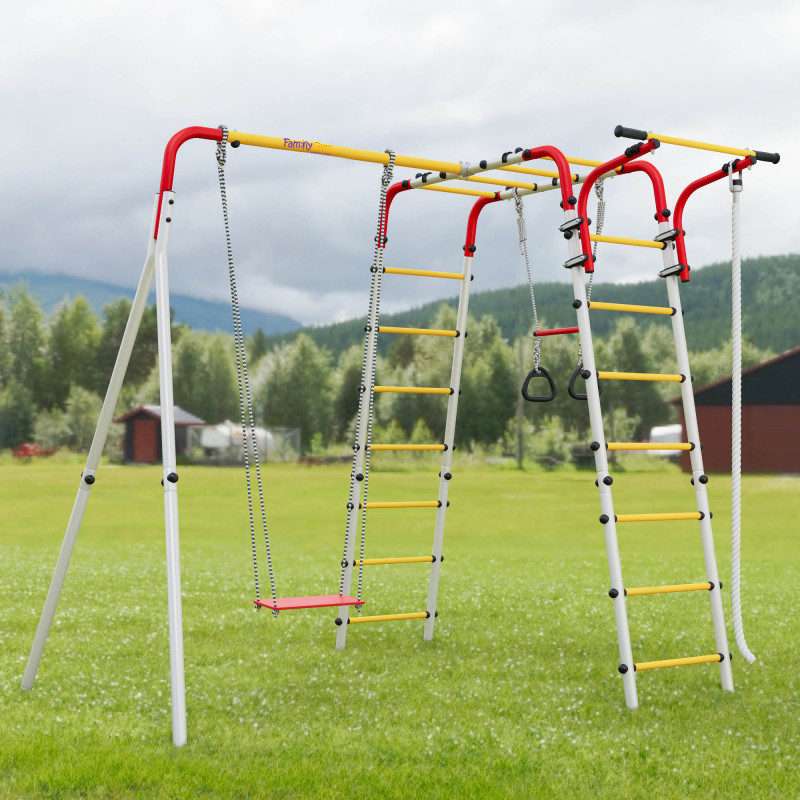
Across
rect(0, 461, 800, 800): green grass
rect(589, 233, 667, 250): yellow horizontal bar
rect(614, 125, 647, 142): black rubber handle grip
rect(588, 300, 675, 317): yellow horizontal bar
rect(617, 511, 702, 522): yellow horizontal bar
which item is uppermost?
rect(614, 125, 647, 142): black rubber handle grip

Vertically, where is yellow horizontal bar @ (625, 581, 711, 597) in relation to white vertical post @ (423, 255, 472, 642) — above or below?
below

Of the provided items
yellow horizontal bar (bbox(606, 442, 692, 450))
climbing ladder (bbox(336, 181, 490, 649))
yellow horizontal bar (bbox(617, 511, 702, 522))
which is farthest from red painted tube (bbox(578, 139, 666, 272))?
yellow horizontal bar (bbox(617, 511, 702, 522))

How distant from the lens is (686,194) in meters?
6.18

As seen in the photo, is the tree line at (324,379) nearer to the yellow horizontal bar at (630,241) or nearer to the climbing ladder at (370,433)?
the climbing ladder at (370,433)

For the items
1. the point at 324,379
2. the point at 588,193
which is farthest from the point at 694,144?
the point at 324,379

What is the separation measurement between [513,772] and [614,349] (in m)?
31.7

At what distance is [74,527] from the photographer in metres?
5.34

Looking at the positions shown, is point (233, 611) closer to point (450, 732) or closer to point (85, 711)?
point (85, 711)

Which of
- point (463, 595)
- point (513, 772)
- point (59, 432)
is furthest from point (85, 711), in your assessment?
point (59, 432)

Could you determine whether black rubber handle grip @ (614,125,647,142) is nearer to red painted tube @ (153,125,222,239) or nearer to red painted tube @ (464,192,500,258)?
red painted tube @ (464,192,500,258)

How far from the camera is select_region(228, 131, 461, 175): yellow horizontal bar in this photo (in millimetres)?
5508

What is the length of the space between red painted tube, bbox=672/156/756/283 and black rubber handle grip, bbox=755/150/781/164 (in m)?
0.08

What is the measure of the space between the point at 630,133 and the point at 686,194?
979 mm

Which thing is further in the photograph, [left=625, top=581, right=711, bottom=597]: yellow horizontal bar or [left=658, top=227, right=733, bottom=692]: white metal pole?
[left=658, top=227, right=733, bottom=692]: white metal pole
